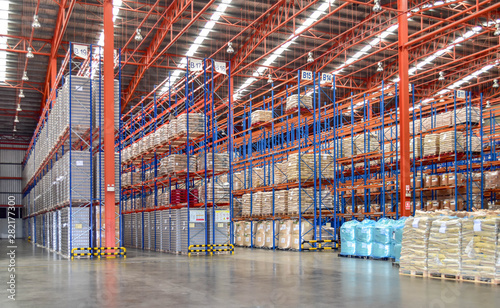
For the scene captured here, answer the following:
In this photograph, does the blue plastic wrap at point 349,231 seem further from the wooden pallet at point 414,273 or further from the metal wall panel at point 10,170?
the metal wall panel at point 10,170

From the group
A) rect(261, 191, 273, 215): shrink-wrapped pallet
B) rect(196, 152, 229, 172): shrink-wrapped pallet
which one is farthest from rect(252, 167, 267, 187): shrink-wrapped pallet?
rect(196, 152, 229, 172): shrink-wrapped pallet

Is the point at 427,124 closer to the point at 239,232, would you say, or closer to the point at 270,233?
the point at 270,233

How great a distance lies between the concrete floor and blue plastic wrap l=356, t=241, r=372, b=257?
1.27m

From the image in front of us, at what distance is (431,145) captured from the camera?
18.7 m

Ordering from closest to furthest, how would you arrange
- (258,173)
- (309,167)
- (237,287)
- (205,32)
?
(237,287), (309,167), (258,173), (205,32)

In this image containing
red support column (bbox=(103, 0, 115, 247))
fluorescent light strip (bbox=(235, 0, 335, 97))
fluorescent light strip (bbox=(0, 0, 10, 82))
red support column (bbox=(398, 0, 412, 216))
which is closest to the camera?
red support column (bbox=(103, 0, 115, 247))

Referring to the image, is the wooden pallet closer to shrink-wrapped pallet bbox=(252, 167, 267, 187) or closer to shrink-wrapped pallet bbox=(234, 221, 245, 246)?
shrink-wrapped pallet bbox=(252, 167, 267, 187)

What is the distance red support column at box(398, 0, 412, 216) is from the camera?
16.8 meters

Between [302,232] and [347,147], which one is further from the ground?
[347,147]

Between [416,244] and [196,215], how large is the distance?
8.03 m

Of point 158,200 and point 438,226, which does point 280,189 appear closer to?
point 158,200

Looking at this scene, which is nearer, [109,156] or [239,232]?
[109,156]

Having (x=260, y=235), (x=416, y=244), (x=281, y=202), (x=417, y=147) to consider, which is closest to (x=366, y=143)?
(x=417, y=147)

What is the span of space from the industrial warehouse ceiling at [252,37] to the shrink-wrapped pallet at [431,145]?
15.9 ft
